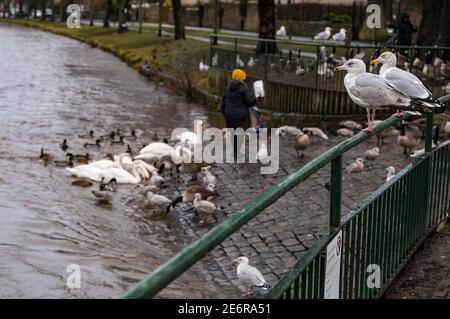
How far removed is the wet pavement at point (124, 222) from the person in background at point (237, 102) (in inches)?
40.5

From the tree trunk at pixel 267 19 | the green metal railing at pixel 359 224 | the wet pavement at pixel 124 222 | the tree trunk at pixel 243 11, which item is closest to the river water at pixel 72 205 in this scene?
the wet pavement at pixel 124 222

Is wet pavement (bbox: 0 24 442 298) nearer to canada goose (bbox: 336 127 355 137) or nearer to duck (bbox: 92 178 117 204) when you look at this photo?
duck (bbox: 92 178 117 204)

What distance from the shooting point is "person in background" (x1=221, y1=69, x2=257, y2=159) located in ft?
50.6

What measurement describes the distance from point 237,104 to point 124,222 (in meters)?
4.38

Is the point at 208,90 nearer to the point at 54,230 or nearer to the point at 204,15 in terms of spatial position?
the point at 54,230

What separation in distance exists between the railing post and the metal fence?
38.8 feet

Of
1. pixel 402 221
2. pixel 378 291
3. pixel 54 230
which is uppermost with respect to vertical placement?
pixel 402 221

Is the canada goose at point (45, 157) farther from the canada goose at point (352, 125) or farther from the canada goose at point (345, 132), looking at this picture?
the canada goose at point (352, 125)

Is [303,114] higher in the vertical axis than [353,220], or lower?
lower

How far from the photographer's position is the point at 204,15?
6266cm

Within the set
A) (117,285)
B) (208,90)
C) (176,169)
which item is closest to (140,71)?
(208,90)

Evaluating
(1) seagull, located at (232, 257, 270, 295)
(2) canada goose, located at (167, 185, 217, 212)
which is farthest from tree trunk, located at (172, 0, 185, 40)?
(1) seagull, located at (232, 257, 270, 295)

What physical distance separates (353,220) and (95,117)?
1889 centimetres

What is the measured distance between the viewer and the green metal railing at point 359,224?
3.09 m
